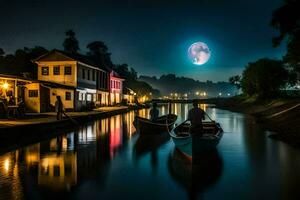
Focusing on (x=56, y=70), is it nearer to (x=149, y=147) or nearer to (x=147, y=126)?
(x=147, y=126)

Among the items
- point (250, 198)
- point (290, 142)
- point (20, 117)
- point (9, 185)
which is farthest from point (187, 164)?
point (20, 117)

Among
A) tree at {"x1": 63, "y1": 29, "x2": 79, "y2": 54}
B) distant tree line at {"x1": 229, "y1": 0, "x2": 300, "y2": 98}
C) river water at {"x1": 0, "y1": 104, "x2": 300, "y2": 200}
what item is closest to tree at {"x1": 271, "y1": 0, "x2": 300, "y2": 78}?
distant tree line at {"x1": 229, "y1": 0, "x2": 300, "y2": 98}

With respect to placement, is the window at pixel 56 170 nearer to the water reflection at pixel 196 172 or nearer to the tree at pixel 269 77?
the water reflection at pixel 196 172

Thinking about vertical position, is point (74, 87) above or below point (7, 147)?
above

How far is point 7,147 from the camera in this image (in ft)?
54.3

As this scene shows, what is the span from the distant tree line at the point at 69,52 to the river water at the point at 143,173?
24312 mm

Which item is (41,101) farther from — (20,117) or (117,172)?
(117,172)

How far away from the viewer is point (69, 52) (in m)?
45.2

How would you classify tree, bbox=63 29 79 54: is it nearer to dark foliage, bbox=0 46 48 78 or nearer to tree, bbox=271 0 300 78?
dark foliage, bbox=0 46 48 78

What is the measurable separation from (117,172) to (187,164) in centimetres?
291

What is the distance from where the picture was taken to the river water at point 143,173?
873cm

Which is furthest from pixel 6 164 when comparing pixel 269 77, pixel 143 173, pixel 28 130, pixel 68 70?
pixel 269 77

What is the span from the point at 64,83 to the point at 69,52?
728cm

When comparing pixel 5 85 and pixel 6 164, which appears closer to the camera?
pixel 6 164
